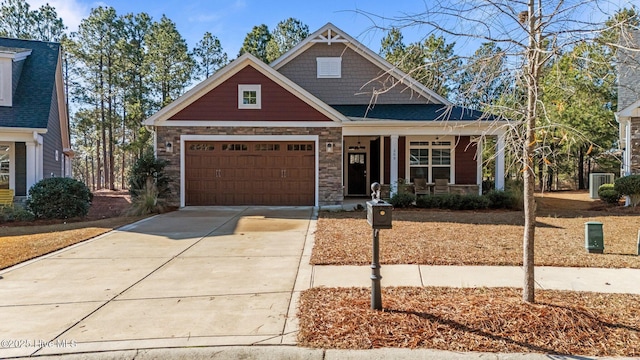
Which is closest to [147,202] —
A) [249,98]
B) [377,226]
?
[249,98]

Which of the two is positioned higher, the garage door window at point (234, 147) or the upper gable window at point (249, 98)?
the upper gable window at point (249, 98)

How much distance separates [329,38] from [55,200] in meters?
12.0

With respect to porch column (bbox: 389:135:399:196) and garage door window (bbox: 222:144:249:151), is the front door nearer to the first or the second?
porch column (bbox: 389:135:399:196)

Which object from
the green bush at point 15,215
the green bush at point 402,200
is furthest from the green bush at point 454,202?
the green bush at point 15,215

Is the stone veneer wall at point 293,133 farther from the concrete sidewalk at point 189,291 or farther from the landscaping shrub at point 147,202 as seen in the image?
the concrete sidewalk at point 189,291

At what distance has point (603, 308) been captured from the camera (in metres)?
4.20

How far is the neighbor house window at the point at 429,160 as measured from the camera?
1612cm

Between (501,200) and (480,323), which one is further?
(501,200)

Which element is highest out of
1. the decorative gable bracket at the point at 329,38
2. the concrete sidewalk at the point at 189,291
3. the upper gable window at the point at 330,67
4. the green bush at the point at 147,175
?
the decorative gable bracket at the point at 329,38

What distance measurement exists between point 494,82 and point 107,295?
5185mm

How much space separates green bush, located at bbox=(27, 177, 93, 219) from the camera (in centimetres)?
1202

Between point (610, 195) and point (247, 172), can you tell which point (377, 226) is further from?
point (610, 195)

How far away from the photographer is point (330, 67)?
17438 millimetres

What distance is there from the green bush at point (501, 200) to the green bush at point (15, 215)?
1444cm
